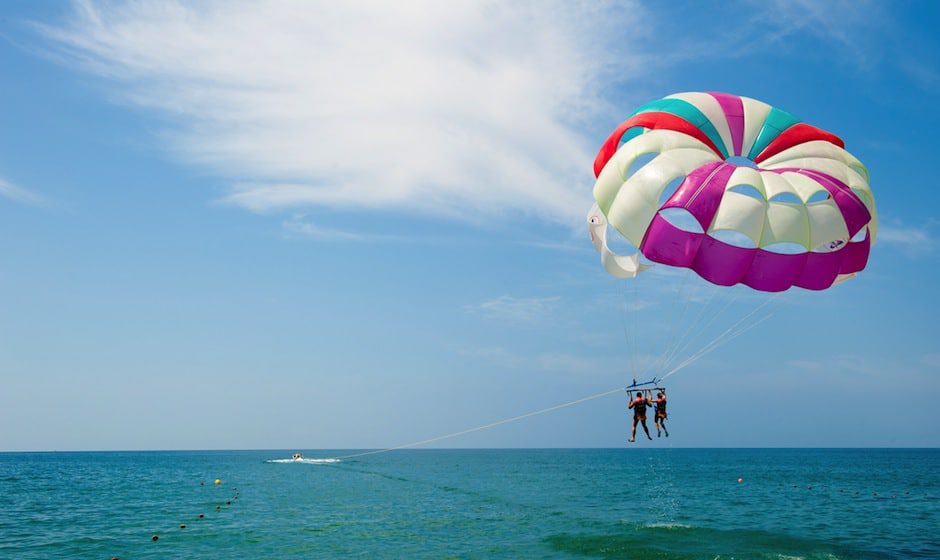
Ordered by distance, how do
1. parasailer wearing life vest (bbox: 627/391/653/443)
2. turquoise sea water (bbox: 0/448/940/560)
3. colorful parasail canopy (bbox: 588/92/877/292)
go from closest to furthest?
colorful parasail canopy (bbox: 588/92/877/292), parasailer wearing life vest (bbox: 627/391/653/443), turquoise sea water (bbox: 0/448/940/560)

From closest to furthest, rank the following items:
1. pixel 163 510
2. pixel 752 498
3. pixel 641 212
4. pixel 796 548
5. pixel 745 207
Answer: pixel 745 207
pixel 641 212
pixel 796 548
pixel 163 510
pixel 752 498

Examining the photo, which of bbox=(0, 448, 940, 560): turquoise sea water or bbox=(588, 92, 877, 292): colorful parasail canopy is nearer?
bbox=(588, 92, 877, 292): colorful parasail canopy

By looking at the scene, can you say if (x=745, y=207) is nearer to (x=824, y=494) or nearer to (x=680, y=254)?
(x=680, y=254)

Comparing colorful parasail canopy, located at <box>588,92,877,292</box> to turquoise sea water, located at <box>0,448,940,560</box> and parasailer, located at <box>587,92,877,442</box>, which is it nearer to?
parasailer, located at <box>587,92,877,442</box>

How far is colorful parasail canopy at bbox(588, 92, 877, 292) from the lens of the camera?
1374 cm

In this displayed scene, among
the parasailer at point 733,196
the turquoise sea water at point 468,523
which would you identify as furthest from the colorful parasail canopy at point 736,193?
the turquoise sea water at point 468,523

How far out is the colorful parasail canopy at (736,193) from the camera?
13.7m

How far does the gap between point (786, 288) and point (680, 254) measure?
2.74 m

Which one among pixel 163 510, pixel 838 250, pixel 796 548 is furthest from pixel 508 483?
pixel 838 250

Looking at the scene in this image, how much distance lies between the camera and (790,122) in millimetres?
16000

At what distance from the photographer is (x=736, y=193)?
44.9 ft

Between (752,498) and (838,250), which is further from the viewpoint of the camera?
(752,498)

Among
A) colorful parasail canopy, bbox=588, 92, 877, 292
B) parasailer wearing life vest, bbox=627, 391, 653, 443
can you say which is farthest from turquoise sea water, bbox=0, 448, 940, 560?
colorful parasail canopy, bbox=588, 92, 877, 292

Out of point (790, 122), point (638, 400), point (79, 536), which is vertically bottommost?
point (79, 536)
